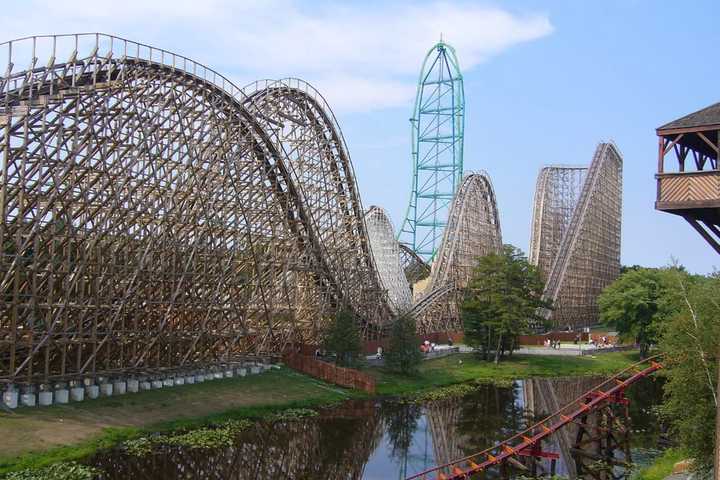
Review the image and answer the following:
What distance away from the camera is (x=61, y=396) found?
64.8 feet

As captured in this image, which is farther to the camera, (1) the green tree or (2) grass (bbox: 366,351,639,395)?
(2) grass (bbox: 366,351,639,395)

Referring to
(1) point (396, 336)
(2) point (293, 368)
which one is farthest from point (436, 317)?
(2) point (293, 368)

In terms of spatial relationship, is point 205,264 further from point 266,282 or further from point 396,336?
point 396,336

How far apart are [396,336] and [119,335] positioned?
42.6ft

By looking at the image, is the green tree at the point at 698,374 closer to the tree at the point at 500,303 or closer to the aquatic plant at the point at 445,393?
the aquatic plant at the point at 445,393

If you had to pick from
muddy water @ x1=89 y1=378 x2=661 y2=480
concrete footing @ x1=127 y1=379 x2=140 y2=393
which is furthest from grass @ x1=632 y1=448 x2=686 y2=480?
concrete footing @ x1=127 y1=379 x2=140 y2=393

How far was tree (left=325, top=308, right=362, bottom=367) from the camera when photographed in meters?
29.7

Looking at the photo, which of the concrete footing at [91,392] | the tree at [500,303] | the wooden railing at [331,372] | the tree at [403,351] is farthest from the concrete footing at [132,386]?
the tree at [500,303]

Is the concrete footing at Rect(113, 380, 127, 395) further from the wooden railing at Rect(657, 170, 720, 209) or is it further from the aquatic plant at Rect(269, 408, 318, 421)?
the wooden railing at Rect(657, 170, 720, 209)

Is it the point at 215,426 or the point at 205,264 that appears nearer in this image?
the point at 215,426

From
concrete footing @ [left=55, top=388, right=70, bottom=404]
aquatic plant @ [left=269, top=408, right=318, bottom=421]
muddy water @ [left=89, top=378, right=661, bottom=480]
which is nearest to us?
muddy water @ [left=89, top=378, right=661, bottom=480]

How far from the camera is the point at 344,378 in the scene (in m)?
28.4

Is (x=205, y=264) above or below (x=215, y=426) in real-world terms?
above

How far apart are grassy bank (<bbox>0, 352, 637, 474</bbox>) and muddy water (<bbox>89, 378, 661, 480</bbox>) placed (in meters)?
0.93
